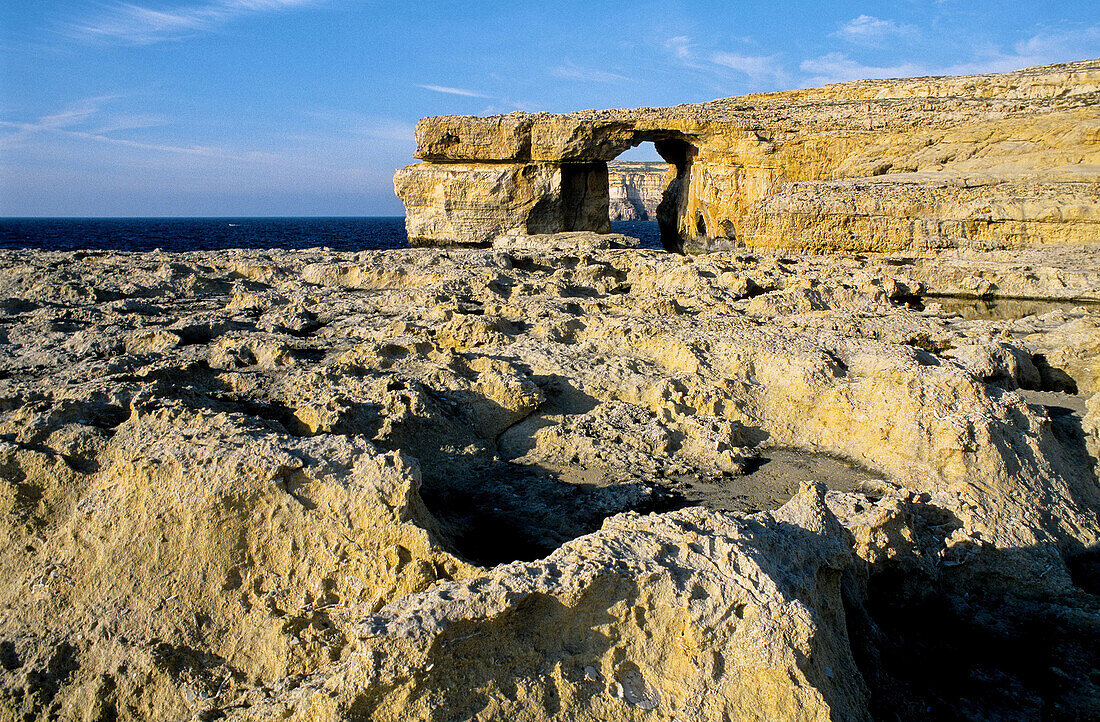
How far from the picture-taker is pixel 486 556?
10.8ft

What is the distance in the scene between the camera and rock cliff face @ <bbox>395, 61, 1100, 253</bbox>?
43.2ft

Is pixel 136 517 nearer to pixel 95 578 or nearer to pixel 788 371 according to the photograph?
pixel 95 578

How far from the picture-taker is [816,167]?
16.5 m

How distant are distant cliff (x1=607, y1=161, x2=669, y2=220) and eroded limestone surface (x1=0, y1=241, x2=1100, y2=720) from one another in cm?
7277

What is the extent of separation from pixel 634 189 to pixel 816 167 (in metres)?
67.7

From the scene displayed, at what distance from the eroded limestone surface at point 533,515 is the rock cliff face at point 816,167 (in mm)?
7482

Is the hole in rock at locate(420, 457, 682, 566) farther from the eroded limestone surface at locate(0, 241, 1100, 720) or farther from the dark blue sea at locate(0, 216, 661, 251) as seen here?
the dark blue sea at locate(0, 216, 661, 251)

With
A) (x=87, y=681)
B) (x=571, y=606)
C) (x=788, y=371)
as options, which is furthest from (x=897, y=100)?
(x=87, y=681)

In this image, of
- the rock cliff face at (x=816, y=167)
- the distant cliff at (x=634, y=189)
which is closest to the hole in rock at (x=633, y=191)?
the distant cliff at (x=634, y=189)

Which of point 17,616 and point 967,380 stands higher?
point 967,380

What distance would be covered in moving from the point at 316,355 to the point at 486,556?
107 inches

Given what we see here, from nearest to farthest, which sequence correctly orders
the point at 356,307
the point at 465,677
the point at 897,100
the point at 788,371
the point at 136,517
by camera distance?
the point at 465,677
the point at 136,517
the point at 788,371
the point at 356,307
the point at 897,100

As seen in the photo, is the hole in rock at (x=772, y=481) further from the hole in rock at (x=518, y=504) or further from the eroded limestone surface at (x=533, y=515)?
the hole in rock at (x=518, y=504)

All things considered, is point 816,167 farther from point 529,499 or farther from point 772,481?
point 529,499
